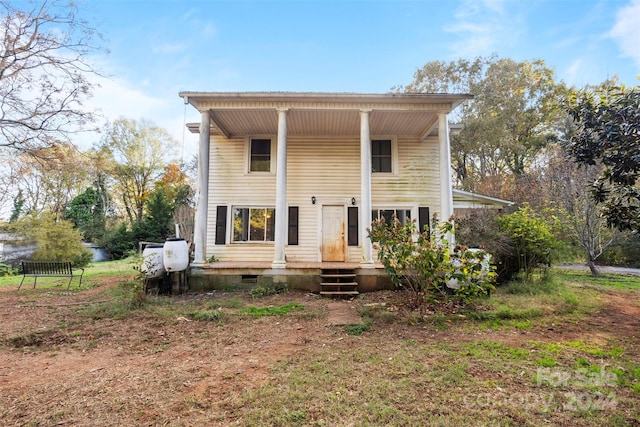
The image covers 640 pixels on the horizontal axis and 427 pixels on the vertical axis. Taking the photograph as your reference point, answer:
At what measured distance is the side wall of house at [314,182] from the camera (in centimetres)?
1007

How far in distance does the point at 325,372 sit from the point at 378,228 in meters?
3.32

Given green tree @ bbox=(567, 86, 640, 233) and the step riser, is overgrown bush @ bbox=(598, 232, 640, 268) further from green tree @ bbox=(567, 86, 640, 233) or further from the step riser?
the step riser

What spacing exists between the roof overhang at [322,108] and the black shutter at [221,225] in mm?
2671

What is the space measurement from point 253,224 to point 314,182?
8.23ft

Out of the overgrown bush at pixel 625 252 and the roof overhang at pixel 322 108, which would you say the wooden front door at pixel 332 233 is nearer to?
the roof overhang at pixel 322 108

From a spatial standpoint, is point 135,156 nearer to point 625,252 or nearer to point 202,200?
point 202,200

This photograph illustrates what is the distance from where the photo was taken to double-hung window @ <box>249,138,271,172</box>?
10.4m

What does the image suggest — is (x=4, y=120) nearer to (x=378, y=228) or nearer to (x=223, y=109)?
(x=223, y=109)

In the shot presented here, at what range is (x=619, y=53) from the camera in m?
8.66

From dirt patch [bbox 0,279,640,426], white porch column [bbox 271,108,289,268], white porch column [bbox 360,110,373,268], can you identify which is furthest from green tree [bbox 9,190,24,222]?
white porch column [bbox 360,110,373,268]

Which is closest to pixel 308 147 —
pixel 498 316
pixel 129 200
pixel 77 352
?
pixel 498 316

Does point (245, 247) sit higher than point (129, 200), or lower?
lower

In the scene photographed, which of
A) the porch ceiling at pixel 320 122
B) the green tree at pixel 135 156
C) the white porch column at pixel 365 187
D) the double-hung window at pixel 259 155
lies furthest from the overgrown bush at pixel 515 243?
the green tree at pixel 135 156

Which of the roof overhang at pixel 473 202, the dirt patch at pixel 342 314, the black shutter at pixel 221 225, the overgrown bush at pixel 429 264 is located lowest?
the dirt patch at pixel 342 314
